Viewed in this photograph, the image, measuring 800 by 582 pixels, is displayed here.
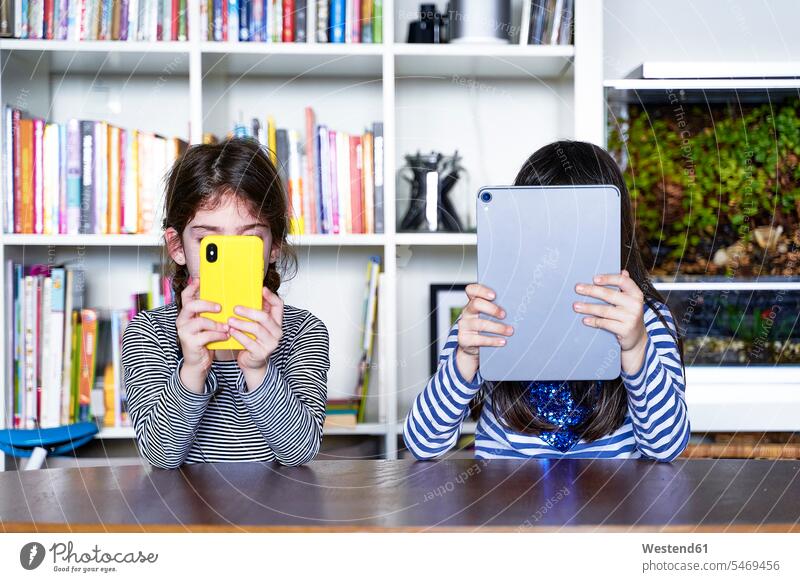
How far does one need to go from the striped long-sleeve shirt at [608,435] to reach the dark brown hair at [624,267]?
1 centimetres

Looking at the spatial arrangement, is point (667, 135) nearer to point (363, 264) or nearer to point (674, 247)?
point (674, 247)

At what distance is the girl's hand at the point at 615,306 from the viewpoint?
0.76m

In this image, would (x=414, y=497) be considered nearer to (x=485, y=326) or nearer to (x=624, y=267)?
(x=485, y=326)

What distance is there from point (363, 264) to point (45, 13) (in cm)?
87

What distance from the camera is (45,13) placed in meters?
1.72

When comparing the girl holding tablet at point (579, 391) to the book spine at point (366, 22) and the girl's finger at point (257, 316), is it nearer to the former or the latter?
the girl's finger at point (257, 316)

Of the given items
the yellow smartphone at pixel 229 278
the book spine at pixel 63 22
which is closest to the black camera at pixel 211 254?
the yellow smartphone at pixel 229 278

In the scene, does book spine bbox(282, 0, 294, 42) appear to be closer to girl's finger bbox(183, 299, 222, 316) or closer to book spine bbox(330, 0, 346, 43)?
book spine bbox(330, 0, 346, 43)

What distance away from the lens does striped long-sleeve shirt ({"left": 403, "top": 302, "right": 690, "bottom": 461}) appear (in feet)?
2.72

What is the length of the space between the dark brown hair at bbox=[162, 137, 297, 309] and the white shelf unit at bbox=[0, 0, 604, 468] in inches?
22.9

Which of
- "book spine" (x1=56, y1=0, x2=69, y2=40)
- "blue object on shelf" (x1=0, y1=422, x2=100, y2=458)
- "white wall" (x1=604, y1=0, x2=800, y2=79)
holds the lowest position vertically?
"blue object on shelf" (x1=0, y1=422, x2=100, y2=458)

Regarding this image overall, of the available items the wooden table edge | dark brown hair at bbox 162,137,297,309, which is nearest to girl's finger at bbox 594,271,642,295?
the wooden table edge

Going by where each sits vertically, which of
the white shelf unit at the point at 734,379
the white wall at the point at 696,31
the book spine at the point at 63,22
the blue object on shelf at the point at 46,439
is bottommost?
the blue object on shelf at the point at 46,439
